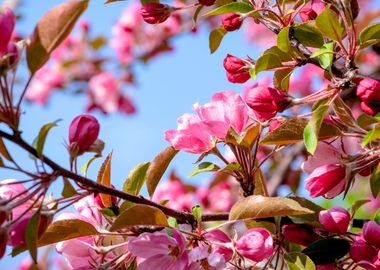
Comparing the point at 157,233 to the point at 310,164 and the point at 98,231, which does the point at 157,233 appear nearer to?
the point at 98,231

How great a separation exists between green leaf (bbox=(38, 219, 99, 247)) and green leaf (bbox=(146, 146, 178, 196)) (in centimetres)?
22

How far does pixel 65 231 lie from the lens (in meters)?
1.09

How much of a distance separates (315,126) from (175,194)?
2162 mm

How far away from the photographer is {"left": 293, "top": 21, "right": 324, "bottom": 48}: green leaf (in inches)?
46.8

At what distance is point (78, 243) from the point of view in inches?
45.1

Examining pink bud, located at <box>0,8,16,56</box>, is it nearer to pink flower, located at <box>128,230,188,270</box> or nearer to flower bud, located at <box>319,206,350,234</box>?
pink flower, located at <box>128,230,188,270</box>

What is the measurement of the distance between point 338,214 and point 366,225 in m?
0.05

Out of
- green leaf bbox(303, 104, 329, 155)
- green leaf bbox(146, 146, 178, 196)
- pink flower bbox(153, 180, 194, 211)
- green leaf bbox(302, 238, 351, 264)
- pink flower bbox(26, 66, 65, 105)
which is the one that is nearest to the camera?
green leaf bbox(303, 104, 329, 155)

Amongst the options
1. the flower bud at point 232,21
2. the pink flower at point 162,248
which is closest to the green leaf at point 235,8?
the flower bud at point 232,21

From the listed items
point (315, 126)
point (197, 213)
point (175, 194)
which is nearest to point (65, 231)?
point (197, 213)

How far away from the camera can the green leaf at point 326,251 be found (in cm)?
117

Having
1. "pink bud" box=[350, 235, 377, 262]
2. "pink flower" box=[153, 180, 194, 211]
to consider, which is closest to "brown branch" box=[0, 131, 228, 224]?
"pink bud" box=[350, 235, 377, 262]

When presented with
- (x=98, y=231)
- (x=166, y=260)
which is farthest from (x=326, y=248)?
(x=98, y=231)

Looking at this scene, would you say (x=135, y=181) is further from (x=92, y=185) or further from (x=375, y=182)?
(x=375, y=182)
